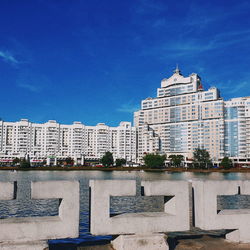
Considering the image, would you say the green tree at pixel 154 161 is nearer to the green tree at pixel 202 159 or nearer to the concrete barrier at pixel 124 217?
the green tree at pixel 202 159

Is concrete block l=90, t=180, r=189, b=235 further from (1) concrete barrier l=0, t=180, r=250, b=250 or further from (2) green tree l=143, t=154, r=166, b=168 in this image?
(2) green tree l=143, t=154, r=166, b=168

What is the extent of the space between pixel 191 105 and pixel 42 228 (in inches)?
7741

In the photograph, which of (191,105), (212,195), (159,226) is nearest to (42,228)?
(159,226)

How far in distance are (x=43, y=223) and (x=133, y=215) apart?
101 inches

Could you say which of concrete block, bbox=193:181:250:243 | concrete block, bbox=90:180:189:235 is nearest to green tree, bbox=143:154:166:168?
concrete block, bbox=193:181:250:243

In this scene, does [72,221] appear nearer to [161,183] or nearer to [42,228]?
[42,228]

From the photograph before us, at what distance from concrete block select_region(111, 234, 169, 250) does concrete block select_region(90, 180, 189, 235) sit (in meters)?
0.26

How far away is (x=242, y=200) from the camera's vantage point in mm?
34094

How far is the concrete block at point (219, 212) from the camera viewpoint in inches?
372

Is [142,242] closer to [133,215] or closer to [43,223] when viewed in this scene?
[133,215]

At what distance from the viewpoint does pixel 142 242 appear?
28.0ft

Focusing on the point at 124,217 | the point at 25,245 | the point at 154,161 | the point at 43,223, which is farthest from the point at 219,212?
the point at 154,161

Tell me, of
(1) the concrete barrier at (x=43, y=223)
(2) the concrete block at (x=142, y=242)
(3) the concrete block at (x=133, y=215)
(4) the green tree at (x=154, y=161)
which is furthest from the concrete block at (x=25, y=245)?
(4) the green tree at (x=154, y=161)

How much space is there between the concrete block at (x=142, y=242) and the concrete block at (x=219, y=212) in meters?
1.59
